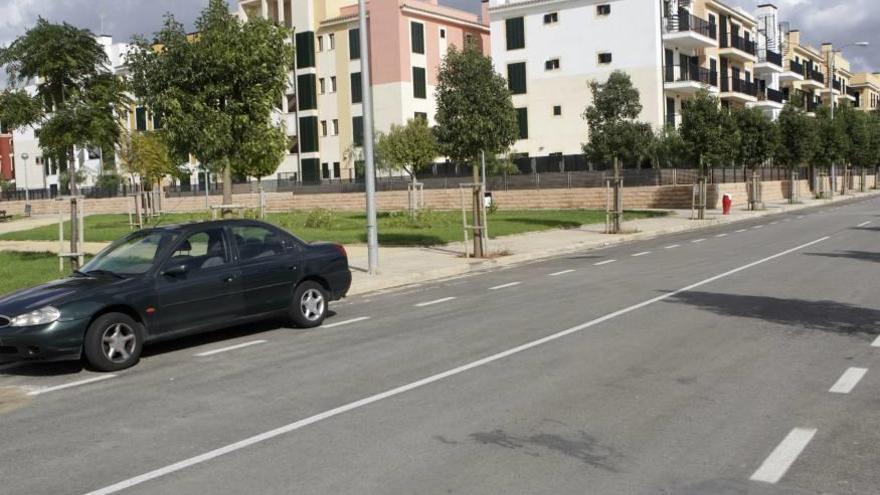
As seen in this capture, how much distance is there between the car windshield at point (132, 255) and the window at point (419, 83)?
1997 inches

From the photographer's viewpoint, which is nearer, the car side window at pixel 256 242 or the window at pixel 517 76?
the car side window at pixel 256 242

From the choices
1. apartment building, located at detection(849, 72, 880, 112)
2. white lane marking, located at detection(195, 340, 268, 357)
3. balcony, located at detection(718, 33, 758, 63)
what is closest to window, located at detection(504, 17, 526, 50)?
balcony, located at detection(718, 33, 758, 63)

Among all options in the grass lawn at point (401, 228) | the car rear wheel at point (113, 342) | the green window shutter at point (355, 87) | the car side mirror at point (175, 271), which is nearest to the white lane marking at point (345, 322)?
the car side mirror at point (175, 271)

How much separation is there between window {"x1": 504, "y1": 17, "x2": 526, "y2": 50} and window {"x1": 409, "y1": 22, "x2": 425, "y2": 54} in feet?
22.2

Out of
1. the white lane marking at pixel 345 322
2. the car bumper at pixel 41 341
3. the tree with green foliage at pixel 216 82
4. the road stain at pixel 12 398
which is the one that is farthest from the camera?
the tree with green foliage at pixel 216 82

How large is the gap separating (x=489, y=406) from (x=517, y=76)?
169ft

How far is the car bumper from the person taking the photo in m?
8.34

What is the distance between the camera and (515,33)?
Result: 56.4 meters

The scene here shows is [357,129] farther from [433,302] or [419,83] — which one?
[433,302]

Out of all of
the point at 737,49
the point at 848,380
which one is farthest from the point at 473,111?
the point at 737,49

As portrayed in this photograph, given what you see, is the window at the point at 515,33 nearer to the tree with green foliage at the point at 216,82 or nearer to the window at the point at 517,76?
the window at the point at 517,76

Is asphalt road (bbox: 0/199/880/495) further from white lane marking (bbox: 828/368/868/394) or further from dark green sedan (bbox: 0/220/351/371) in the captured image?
dark green sedan (bbox: 0/220/351/371)

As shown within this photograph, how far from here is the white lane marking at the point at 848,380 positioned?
6941 millimetres

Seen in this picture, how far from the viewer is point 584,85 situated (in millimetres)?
53719
